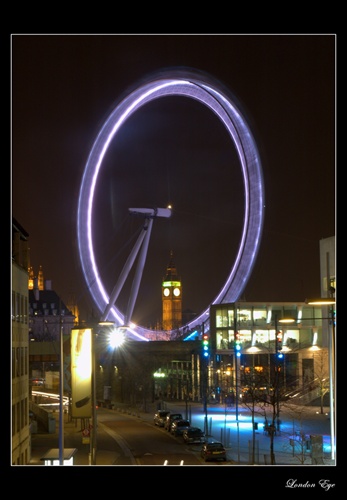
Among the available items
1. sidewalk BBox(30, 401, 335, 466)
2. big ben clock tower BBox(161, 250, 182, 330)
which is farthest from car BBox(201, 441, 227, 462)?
big ben clock tower BBox(161, 250, 182, 330)

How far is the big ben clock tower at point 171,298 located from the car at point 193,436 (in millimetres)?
118513

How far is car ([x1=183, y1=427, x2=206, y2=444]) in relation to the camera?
91.7 feet

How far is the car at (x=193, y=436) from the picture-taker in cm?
2794

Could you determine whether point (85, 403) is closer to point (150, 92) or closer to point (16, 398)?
point (16, 398)

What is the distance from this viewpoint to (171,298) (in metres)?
154

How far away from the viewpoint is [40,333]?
83125 mm

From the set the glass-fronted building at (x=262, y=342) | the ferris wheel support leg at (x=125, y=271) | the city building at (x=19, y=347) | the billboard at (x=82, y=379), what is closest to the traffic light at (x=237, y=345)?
the ferris wheel support leg at (x=125, y=271)

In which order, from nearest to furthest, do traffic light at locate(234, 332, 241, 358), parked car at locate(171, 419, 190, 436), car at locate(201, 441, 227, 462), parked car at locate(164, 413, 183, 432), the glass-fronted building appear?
car at locate(201, 441, 227, 462), parked car at locate(171, 419, 190, 436), parked car at locate(164, 413, 183, 432), traffic light at locate(234, 332, 241, 358), the glass-fronted building

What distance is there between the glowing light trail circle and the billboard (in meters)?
20.4

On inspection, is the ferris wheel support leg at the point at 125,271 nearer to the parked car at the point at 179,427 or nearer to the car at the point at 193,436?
the parked car at the point at 179,427

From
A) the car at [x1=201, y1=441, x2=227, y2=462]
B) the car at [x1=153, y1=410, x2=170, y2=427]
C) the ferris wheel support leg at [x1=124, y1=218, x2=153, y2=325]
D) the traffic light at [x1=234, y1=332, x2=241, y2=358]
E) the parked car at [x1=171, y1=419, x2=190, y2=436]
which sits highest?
the ferris wheel support leg at [x1=124, y1=218, x2=153, y2=325]

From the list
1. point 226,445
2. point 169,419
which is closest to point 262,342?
point 169,419

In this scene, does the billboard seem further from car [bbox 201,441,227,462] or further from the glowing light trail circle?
the glowing light trail circle
